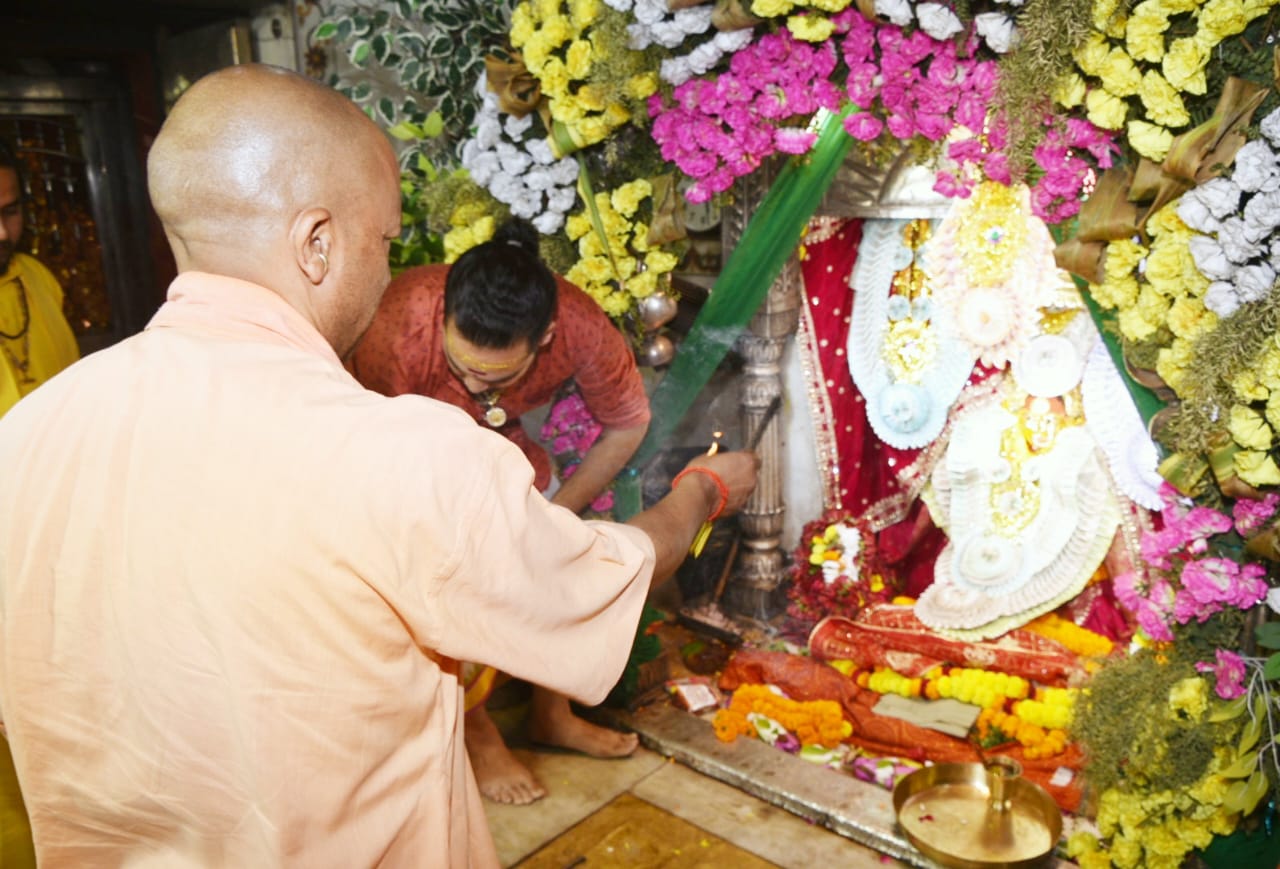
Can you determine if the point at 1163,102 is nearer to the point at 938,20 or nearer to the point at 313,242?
the point at 938,20

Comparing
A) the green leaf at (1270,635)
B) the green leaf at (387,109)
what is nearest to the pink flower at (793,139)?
the green leaf at (1270,635)

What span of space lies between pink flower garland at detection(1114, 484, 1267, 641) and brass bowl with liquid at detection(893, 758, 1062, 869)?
0.64 metres

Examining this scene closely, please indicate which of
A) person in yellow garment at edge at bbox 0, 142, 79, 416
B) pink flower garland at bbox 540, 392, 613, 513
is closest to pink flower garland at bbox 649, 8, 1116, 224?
Result: pink flower garland at bbox 540, 392, 613, 513

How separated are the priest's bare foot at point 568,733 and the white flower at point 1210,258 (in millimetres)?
2444

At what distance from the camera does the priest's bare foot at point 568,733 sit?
3.74 meters

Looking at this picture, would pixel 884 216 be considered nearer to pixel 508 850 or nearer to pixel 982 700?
pixel 982 700

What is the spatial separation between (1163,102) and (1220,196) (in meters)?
0.28

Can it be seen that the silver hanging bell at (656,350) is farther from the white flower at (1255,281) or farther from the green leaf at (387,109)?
the white flower at (1255,281)

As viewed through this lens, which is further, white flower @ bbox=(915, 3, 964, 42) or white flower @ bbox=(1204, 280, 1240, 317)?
white flower @ bbox=(915, 3, 964, 42)

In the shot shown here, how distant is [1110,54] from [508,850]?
2826 millimetres

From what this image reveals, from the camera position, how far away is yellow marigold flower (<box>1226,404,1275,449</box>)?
239 cm

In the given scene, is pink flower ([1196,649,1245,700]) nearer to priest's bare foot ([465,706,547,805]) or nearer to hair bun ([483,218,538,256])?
priest's bare foot ([465,706,547,805])

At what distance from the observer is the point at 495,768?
3.55m

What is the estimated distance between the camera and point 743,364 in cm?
439
